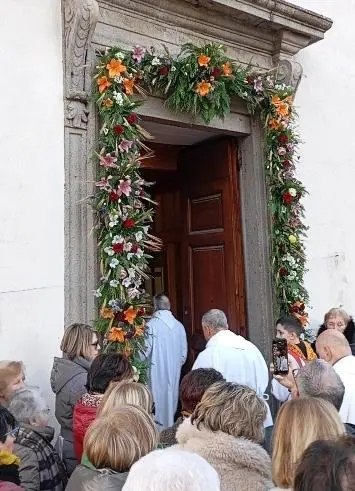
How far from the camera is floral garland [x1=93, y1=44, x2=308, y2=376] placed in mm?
3945

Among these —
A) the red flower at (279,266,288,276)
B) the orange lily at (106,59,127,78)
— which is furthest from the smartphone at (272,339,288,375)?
the orange lily at (106,59,127,78)

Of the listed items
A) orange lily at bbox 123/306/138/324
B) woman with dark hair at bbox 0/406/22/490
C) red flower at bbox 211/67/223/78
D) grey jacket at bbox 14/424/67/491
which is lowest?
grey jacket at bbox 14/424/67/491

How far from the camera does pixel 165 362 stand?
5.31 m

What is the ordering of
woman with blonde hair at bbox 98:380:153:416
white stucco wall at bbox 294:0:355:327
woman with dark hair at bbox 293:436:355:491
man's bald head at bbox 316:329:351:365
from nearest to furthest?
woman with dark hair at bbox 293:436:355:491 → woman with blonde hair at bbox 98:380:153:416 → man's bald head at bbox 316:329:351:365 → white stucco wall at bbox 294:0:355:327

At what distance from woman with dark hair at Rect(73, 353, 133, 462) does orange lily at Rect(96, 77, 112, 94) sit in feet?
6.76

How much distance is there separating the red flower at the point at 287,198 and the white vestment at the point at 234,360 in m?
1.58

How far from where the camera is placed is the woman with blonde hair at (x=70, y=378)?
3.13m

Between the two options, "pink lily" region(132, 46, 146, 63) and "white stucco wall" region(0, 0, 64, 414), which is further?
"pink lily" region(132, 46, 146, 63)

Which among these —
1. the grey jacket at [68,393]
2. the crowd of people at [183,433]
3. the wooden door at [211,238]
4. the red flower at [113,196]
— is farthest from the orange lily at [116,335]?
the wooden door at [211,238]

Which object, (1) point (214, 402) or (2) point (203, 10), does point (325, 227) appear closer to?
(2) point (203, 10)

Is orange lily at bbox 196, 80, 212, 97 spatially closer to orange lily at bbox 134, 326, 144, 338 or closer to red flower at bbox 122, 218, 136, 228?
red flower at bbox 122, 218, 136, 228

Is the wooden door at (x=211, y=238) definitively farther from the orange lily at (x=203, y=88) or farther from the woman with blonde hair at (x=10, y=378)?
the woman with blonde hair at (x=10, y=378)

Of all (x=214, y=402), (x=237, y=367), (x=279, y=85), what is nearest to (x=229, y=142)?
(x=279, y=85)

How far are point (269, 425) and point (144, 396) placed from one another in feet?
4.62
